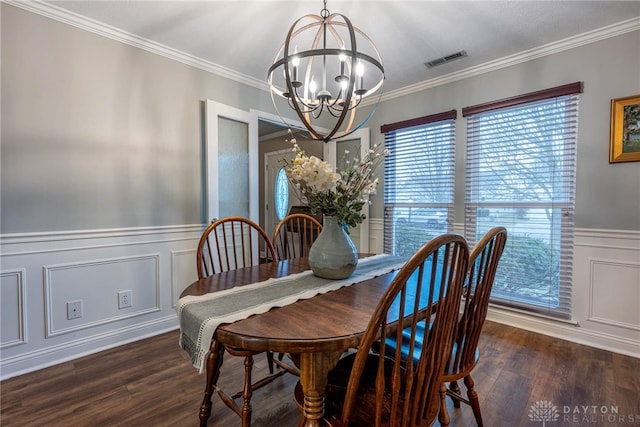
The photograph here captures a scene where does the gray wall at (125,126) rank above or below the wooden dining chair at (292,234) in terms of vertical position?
above

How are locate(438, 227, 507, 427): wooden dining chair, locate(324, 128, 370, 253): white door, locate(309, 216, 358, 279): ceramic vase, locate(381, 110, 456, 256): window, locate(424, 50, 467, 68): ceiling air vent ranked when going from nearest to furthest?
locate(438, 227, 507, 427): wooden dining chair < locate(309, 216, 358, 279): ceramic vase < locate(424, 50, 467, 68): ceiling air vent < locate(381, 110, 456, 256): window < locate(324, 128, 370, 253): white door

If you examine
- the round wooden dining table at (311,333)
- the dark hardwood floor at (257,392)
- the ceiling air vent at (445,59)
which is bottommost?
the dark hardwood floor at (257,392)

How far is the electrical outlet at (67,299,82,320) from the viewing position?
2168mm

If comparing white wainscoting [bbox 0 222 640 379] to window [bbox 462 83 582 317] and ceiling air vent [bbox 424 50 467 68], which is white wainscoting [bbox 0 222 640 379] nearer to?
window [bbox 462 83 582 317]

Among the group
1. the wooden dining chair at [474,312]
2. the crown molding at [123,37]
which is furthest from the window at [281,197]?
the wooden dining chair at [474,312]

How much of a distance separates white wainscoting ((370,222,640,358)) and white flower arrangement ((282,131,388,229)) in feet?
6.80

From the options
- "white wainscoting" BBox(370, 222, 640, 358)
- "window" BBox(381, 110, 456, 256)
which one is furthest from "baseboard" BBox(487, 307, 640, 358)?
"window" BBox(381, 110, 456, 256)

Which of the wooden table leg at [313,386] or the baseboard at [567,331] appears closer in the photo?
the wooden table leg at [313,386]

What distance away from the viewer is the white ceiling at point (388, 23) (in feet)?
6.66

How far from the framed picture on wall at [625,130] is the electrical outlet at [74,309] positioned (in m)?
3.99

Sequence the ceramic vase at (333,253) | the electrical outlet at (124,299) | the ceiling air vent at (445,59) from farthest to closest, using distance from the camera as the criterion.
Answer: the ceiling air vent at (445,59)
the electrical outlet at (124,299)
the ceramic vase at (333,253)

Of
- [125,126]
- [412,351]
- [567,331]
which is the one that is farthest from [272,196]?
[412,351]

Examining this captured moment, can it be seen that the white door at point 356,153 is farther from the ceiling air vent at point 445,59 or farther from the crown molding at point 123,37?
the crown molding at point 123,37

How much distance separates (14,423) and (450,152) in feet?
11.9
